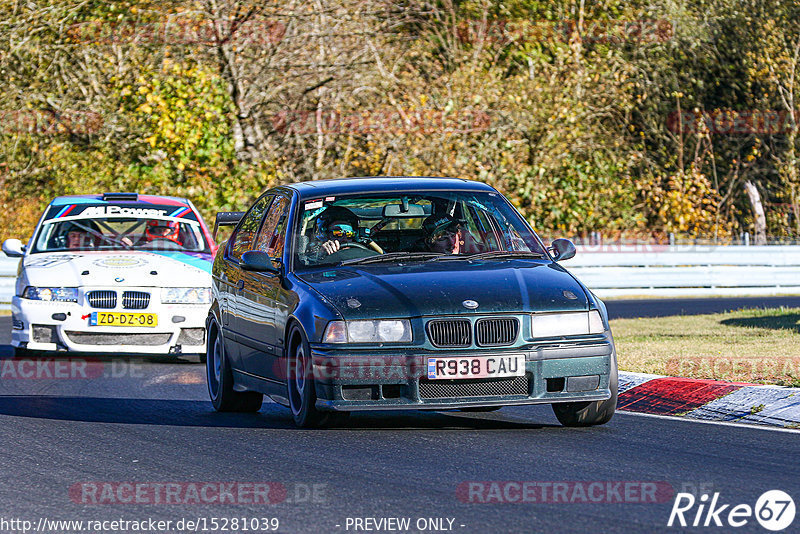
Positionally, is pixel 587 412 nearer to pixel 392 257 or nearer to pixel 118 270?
pixel 392 257

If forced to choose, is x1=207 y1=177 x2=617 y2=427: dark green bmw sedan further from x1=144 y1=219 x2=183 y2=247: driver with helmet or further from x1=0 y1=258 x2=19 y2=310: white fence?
x1=0 y1=258 x2=19 y2=310: white fence

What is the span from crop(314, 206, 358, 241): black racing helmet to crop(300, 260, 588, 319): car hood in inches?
20.4

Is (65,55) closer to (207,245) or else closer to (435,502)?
(207,245)

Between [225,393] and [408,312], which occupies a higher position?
[408,312]

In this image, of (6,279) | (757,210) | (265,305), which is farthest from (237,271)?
(757,210)

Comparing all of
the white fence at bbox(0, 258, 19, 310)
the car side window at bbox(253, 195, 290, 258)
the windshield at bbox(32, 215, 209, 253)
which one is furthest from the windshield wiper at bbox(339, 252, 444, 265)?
the white fence at bbox(0, 258, 19, 310)

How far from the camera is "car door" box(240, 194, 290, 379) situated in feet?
30.1

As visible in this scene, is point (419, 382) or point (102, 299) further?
point (102, 299)

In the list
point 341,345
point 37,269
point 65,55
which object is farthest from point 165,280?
point 65,55

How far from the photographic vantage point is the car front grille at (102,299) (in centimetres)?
1346

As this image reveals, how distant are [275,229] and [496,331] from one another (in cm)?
240
